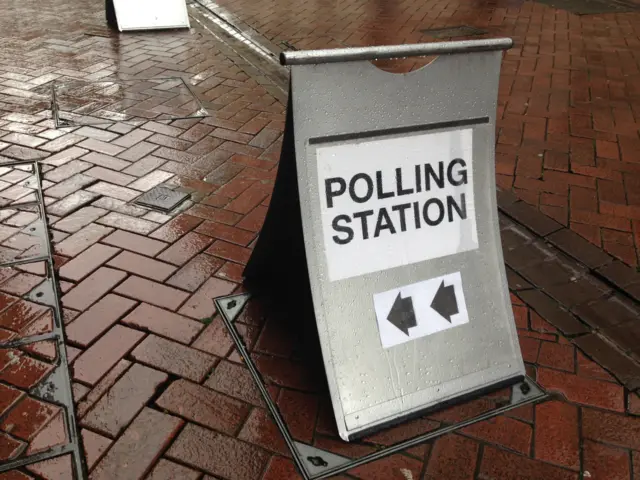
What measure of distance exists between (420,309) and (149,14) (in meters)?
5.61

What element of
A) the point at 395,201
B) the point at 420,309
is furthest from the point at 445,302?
the point at 395,201

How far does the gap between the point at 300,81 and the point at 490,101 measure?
Answer: 700 millimetres

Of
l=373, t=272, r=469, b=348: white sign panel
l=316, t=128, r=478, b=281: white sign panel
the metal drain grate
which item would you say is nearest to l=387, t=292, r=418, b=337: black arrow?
l=373, t=272, r=469, b=348: white sign panel

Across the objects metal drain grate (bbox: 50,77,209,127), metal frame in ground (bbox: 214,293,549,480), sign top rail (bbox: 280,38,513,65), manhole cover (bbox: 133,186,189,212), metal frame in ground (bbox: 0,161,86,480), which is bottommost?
metal frame in ground (bbox: 214,293,549,480)

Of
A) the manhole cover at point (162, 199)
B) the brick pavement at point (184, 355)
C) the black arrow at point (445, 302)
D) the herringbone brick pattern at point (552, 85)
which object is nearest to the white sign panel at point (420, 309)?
Result: the black arrow at point (445, 302)

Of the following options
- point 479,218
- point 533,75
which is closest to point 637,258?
point 479,218

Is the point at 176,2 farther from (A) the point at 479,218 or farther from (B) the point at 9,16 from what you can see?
(A) the point at 479,218

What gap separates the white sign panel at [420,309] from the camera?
1771 millimetres

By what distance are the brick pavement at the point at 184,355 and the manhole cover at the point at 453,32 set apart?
3.45 m

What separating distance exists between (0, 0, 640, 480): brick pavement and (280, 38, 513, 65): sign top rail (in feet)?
3.61

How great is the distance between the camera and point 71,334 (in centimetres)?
215

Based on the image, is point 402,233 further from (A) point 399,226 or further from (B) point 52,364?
(B) point 52,364

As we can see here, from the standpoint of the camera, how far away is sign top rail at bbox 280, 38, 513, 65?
4.92 ft

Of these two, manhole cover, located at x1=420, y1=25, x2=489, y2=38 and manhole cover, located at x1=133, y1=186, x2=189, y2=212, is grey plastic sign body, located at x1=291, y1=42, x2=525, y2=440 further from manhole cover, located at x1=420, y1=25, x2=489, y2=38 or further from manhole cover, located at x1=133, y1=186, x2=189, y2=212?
manhole cover, located at x1=420, y1=25, x2=489, y2=38
